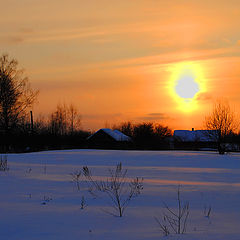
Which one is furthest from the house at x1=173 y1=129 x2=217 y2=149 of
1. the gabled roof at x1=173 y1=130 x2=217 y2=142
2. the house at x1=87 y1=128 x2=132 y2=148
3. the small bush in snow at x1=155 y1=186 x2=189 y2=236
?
the small bush in snow at x1=155 y1=186 x2=189 y2=236

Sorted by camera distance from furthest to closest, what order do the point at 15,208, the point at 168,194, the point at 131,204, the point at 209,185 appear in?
the point at 209,185 → the point at 168,194 → the point at 131,204 → the point at 15,208

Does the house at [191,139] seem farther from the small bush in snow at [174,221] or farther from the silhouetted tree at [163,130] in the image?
the small bush in snow at [174,221]

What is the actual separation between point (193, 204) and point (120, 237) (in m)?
3.15

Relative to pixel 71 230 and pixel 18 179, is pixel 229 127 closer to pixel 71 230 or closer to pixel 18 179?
pixel 18 179

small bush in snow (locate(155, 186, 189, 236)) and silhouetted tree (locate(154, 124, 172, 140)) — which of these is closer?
small bush in snow (locate(155, 186, 189, 236))

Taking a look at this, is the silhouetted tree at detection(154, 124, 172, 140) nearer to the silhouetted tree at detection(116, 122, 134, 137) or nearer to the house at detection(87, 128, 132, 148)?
the silhouetted tree at detection(116, 122, 134, 137)

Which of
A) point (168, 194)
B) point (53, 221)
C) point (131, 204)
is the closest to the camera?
point (53, 221)

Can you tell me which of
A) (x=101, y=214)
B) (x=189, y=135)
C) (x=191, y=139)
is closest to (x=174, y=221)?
(x=101, y=214)

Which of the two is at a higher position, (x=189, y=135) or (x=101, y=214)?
(x=189, y=135)

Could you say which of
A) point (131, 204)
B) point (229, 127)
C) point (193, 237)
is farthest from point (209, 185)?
point (229, 127)

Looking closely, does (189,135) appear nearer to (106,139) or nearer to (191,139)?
(191,139)

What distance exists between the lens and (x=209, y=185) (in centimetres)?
1133

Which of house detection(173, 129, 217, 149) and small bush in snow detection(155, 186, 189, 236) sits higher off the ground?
house detection(173, 129, 217, 149)

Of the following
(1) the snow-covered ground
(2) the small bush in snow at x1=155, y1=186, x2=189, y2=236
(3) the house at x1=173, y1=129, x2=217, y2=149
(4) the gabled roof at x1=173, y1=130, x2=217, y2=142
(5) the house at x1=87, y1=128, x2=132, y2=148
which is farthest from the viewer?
(4) the gabled roof at x1=173, y1=130, x2=217, y2=142
